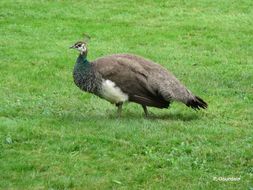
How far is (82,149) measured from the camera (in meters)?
8.45

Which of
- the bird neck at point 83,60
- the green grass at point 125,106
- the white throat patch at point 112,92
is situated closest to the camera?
the green grass at point 125,106

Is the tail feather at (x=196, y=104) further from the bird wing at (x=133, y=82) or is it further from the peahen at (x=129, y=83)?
the bird wing at (x=133, y=82)

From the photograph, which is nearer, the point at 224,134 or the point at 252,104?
the point at 224,134

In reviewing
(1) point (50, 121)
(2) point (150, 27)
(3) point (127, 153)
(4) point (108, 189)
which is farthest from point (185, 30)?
(4) point (108, 189)

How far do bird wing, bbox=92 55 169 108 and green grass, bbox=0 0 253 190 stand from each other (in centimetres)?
28

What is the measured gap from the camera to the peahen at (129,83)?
9.89m

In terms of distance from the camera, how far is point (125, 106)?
10.9 m

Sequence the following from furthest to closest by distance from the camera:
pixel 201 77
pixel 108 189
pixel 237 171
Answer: pixel 201 77
pixel 237 171
pixel 108 189

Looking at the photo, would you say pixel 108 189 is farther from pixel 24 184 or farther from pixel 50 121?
pixel 50 121

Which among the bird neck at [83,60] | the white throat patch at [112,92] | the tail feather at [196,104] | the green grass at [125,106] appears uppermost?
the bird neck at [83,60]

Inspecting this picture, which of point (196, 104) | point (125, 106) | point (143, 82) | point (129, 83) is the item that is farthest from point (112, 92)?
point (196, 104)

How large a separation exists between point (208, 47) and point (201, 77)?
8.66 ft

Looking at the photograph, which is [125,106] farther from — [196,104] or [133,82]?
[196,104]

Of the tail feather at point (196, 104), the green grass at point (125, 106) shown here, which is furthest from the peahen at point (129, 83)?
the green grass at point (125, 106)
